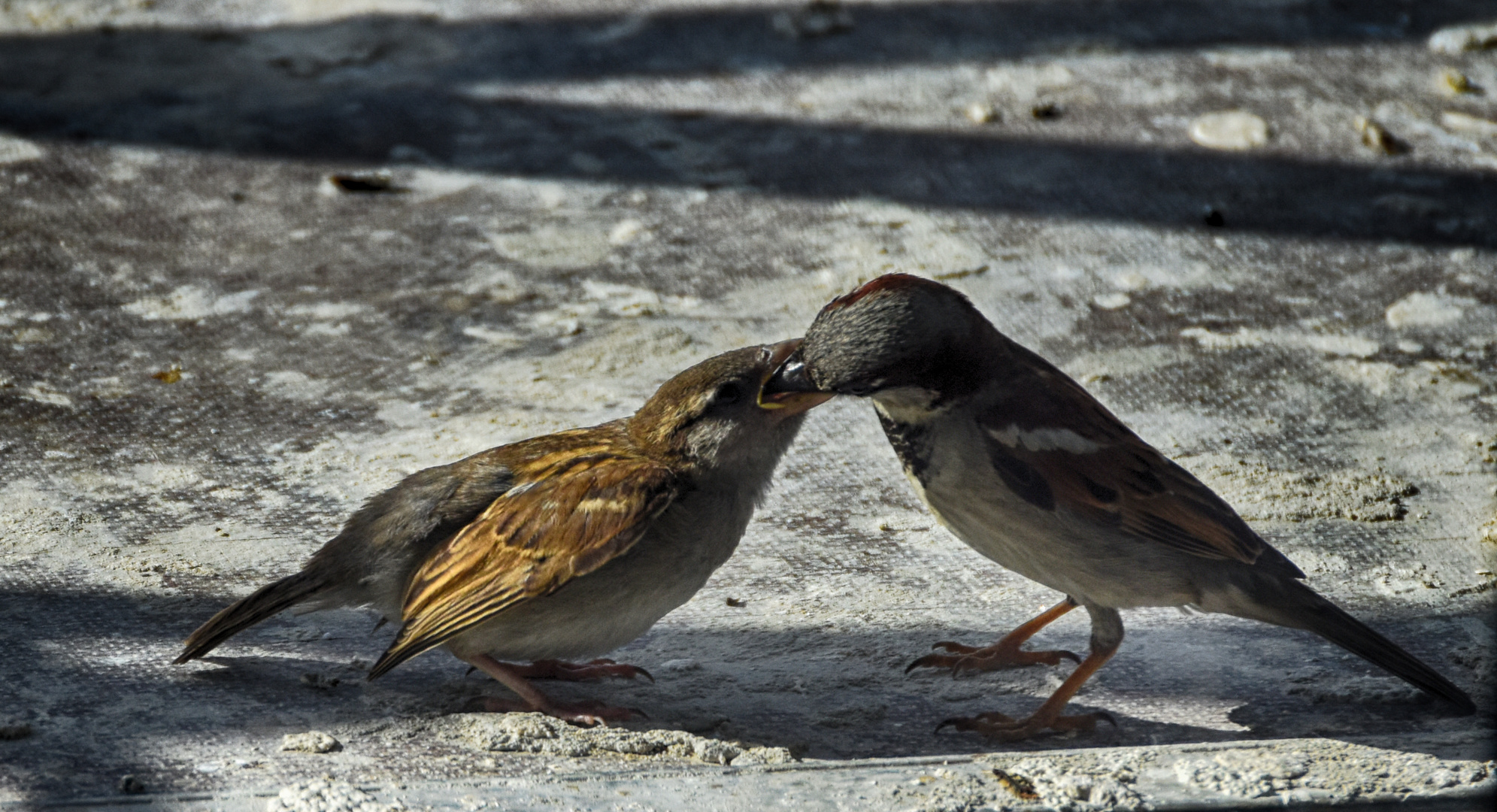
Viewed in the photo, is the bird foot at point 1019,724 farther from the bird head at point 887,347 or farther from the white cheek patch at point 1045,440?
the bird head at point 887,347

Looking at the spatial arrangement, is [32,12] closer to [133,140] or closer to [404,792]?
[133,140]

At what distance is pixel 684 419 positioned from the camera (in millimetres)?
3326

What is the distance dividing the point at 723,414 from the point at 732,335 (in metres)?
1.70

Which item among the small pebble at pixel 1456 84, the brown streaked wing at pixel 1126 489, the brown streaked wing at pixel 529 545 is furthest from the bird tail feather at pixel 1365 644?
the small pebble at pixel 1456 84

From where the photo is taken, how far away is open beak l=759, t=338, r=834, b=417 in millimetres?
3236

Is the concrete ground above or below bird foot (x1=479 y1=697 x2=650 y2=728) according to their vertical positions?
above

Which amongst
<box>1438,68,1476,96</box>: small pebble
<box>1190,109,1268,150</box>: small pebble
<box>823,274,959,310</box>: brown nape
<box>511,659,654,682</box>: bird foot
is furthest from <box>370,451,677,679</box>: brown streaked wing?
<box>1438,68,1476,96</box>: small pebble

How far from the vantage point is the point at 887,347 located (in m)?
3.16

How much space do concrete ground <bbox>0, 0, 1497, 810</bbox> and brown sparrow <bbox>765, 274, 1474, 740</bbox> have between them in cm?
22

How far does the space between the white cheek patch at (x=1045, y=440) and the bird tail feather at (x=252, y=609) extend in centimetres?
153

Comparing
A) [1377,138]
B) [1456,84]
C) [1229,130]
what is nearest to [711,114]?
[1229,130]

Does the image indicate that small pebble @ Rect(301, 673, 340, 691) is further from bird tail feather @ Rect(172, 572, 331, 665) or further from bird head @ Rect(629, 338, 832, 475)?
bird head @ Rect(629, 338, 832, 475)

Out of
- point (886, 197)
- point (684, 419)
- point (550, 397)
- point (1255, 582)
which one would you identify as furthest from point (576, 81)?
point (1255, 582)

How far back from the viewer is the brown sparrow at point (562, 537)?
122 inches
